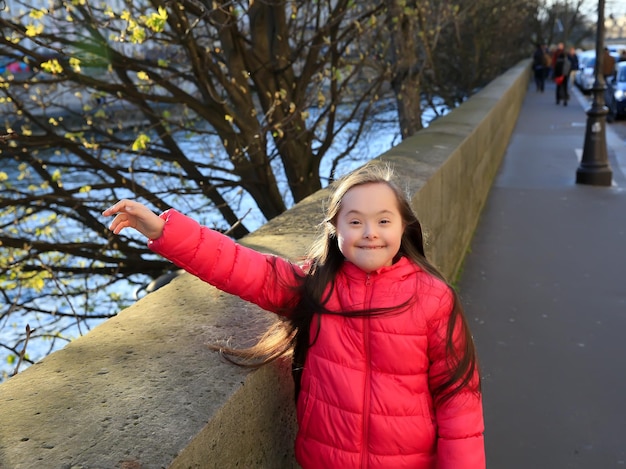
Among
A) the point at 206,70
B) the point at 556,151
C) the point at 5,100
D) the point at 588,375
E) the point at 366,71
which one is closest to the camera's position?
the point at 588,375

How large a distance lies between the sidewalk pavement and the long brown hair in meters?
1.49

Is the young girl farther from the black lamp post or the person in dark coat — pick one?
the person in dark coat

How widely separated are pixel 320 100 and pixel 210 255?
7985 mm

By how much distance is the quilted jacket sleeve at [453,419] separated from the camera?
198cm

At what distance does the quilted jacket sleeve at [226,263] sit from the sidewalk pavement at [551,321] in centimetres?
170

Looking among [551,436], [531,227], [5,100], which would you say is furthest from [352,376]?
[5,100]

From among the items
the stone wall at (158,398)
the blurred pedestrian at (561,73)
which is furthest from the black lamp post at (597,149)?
the blurred pedestrian at (561,73)

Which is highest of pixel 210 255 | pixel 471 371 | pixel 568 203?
pixel 210 255

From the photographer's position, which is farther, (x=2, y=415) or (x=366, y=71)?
(x=366, y=71)

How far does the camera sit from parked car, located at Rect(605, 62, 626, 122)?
20.3 m

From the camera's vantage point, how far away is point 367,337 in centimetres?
203

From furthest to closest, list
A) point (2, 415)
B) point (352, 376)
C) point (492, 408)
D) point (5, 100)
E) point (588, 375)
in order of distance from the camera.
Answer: point (5, 100), point (588, 375), point (492, 408), point (352, 376), point (2, 415)

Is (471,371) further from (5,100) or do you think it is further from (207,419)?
(5,100)

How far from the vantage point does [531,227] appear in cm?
786
